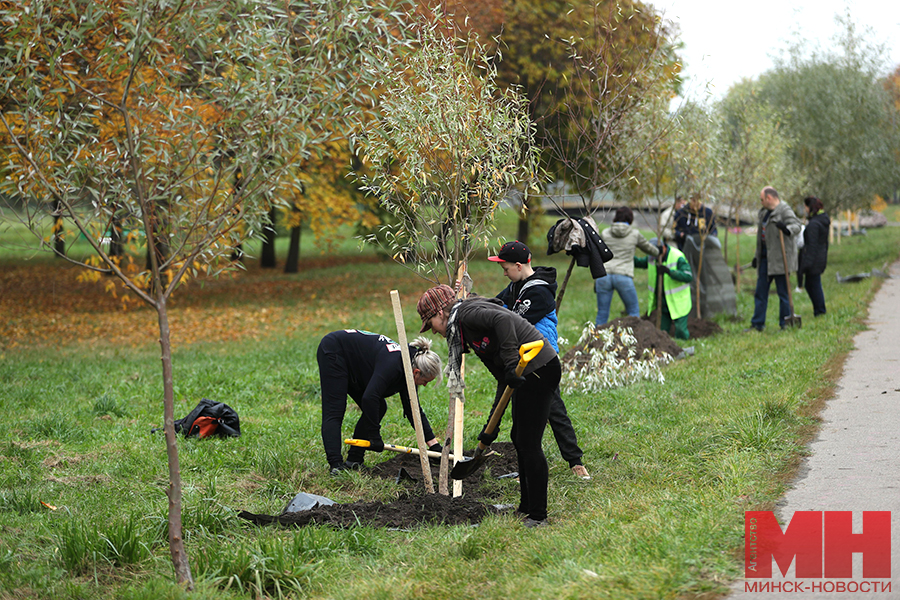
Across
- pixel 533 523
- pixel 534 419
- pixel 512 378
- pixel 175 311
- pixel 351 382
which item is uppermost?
pixel 512 378

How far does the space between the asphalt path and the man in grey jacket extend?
2.20 metres

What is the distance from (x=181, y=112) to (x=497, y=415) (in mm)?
2520

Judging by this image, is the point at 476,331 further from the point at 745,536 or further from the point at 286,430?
the point at 286,430

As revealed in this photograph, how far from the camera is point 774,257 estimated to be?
11.1 metres

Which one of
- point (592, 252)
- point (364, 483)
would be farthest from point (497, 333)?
point (592, 252)

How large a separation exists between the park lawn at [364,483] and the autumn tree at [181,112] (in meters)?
0.62

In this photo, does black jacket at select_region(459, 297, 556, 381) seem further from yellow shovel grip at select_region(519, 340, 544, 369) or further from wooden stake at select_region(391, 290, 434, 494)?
wooden stake at select_region(391, 290, 434, 494)

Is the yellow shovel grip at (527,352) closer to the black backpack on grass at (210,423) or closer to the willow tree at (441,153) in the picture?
the willow tree at (441,153)

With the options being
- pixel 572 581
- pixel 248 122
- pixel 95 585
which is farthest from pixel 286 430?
pixel 572 581

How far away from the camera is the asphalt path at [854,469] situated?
11.5 feet

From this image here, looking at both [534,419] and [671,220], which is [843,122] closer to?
[671,220]

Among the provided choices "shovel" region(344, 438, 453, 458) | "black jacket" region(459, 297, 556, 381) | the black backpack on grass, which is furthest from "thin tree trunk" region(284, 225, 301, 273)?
"black jacket" region(459, 297, 556, 381)

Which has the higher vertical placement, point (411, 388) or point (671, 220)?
point (671, 220)

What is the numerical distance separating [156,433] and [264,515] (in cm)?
265
